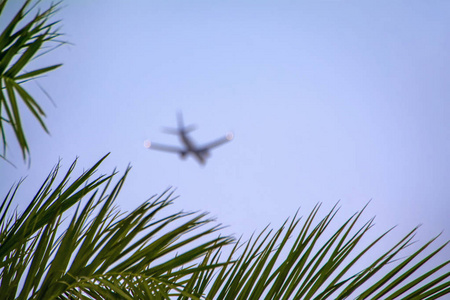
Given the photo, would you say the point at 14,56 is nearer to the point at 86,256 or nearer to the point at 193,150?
the point at 86,256

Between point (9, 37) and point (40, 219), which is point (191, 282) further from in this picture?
point (9, 37)

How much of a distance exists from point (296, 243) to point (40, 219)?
397mm

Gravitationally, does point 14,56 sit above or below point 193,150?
below

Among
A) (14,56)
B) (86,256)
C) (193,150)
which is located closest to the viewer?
(86,256)

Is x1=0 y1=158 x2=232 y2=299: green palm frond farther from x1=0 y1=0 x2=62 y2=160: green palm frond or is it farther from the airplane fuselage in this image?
the airplane fuselage

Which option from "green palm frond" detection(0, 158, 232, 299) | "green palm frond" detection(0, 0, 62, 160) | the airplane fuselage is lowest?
"green palm frond" detection(0, 158, 232, 299)

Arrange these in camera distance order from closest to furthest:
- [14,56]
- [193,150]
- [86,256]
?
[86,256], [14,56], [193,150]

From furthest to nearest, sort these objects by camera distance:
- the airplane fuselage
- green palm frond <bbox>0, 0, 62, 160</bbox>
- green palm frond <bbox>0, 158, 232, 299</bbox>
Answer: the airplane fuselage < green palm frond <bbox>0, 0, 62, 160</bbox> < green palm frond <bbox>0, 158, 232, 299</bbox>

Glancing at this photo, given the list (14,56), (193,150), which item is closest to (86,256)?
(14,56)

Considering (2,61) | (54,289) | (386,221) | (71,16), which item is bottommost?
(54,289)

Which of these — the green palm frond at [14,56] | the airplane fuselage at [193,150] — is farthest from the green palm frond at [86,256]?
the airplane fuselage at [193,150]

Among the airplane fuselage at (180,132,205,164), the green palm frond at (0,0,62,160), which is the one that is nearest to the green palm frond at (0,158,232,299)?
the green palm frond at (0,0,62,160)

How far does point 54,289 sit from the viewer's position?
0.55 metres

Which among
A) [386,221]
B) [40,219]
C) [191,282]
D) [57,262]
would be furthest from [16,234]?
[386,221]
